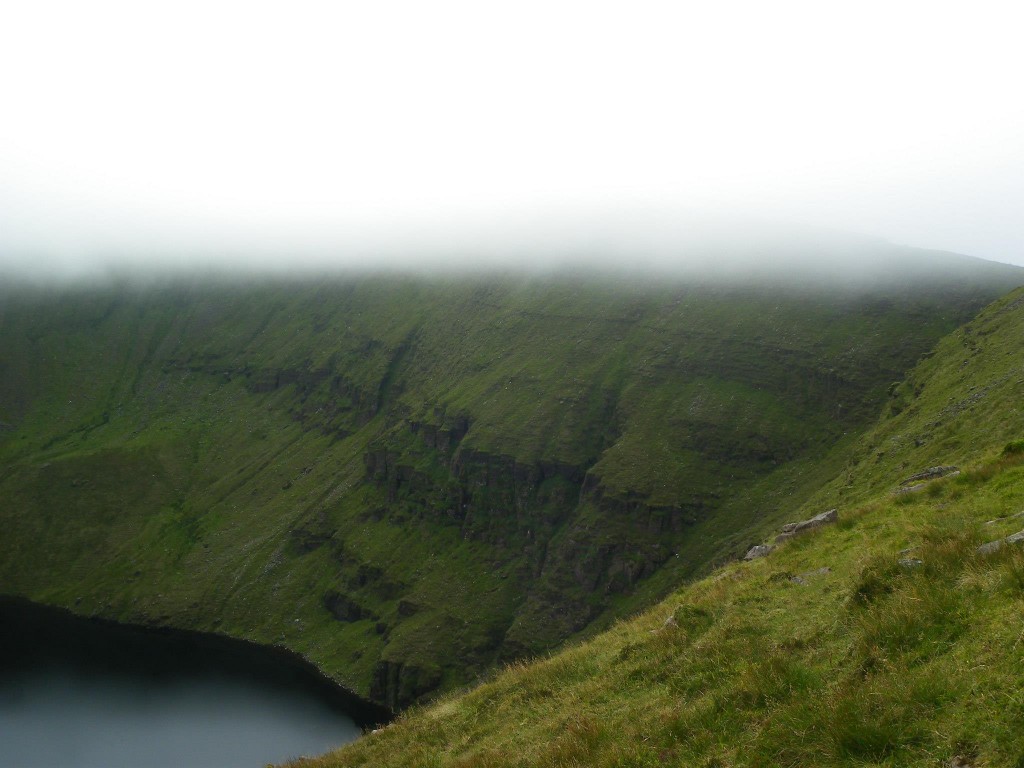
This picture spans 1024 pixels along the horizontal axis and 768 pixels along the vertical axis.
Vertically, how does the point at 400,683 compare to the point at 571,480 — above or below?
below

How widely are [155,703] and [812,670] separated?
5752 inches

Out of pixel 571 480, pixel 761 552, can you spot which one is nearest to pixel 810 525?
pixel 761 552

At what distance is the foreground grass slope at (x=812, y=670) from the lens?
1050 centimetres

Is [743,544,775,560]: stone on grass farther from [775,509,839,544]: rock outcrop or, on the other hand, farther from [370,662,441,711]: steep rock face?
[370,662,441,711]: steep rock face

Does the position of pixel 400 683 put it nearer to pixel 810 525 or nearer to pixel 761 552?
pixel 761 552

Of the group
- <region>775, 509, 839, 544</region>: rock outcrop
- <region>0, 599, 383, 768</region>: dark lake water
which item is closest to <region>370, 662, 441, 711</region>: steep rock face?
<region>0, 599, 383, 768</region>: dark lake water

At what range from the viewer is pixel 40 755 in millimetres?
107500

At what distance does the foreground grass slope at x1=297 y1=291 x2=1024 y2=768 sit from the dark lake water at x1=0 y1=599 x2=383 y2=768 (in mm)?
99290

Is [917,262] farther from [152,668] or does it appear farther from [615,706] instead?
[152,668]

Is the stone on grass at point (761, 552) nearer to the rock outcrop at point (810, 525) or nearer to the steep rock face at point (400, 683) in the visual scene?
the rock outcrop at point (810, 525)

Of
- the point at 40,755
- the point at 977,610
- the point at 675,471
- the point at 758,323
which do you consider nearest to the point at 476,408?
the point at 675,471

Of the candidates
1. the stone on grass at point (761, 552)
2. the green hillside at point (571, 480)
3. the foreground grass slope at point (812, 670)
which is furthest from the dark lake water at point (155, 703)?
the foreground grass slope at point (812, 670)

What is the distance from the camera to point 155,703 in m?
128

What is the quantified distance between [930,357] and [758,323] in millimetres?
42087
